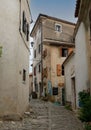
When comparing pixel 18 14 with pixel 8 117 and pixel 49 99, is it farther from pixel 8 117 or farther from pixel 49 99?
pixel 49 99

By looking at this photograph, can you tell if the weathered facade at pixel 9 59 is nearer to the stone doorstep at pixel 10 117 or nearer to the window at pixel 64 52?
the stone doorstep at pixel 10 117

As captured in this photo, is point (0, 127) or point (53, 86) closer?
point (0, 127)

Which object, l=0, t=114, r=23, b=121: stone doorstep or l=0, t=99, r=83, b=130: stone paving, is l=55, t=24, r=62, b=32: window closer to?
l=0, t=99, r=83, b=130: stone paving

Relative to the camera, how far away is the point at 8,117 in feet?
37.9

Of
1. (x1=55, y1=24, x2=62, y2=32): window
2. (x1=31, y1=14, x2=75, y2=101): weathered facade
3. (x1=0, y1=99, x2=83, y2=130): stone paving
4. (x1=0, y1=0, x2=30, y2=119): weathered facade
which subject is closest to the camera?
(x1=0, y1=99, x2=83, y2=130): stone paving

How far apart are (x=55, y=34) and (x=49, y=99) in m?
9.21

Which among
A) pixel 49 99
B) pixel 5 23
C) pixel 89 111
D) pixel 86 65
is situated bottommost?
pixel 49 99

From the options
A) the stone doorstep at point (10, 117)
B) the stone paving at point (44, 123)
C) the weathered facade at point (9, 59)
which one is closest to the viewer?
the stone paving at point (44, 123)

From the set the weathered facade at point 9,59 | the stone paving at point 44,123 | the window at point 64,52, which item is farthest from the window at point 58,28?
the stone paving at point 44,123

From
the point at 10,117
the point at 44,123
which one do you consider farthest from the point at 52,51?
Answer: the point at 44,123

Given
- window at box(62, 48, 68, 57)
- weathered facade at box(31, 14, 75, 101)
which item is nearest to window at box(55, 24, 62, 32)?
weathered facade at box(31, 14, 75, 101)

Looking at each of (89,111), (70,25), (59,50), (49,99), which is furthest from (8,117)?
(70,25)

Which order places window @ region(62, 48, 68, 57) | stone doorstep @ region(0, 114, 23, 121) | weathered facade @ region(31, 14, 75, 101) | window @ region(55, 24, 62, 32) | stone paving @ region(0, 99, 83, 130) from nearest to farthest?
stone paving @ region(0, 99, 83, 130), stone doorstep @ region(0, 114, 23, 121), weathered facade @ region(31, 14, 75, 101), window @ region(62, 48, 68, 57), window @ region(55, 24, 62, 32)

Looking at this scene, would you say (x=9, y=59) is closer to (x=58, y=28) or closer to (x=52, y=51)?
(x=52, y=51)
